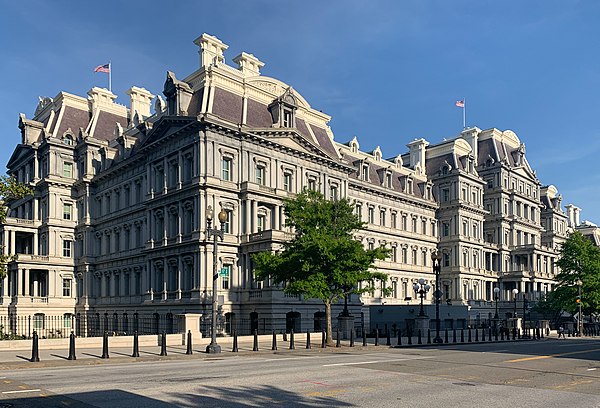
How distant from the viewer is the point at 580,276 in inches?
2704

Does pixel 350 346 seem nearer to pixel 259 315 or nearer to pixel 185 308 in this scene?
pixel 259 315

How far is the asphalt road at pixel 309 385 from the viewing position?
12.6 meters

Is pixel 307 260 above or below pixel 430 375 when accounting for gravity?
above

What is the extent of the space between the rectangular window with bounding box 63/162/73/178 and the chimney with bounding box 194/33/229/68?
20583 mm

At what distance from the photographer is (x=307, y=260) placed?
36.8 meters

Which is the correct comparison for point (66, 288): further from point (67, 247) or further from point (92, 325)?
point (92, 325)

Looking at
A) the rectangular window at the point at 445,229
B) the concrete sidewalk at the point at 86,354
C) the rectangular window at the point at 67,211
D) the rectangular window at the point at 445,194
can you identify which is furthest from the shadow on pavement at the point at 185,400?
the rectangular window at the point at 445,194

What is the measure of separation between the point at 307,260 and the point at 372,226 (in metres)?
34.8

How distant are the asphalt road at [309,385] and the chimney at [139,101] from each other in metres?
53.9

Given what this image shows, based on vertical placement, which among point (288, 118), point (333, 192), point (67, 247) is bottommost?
point (67, 247)

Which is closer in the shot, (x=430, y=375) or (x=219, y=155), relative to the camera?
Result: (x=430, y=375)

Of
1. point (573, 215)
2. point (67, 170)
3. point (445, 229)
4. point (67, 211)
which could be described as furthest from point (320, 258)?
point (573, 215)

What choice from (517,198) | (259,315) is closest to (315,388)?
(259,315)

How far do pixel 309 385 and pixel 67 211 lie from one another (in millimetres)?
56264
